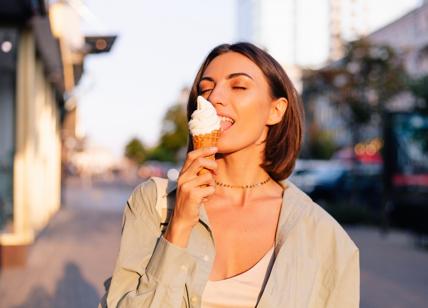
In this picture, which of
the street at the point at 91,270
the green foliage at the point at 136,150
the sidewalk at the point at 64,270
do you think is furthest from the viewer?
the green foliage at the point at 136,150

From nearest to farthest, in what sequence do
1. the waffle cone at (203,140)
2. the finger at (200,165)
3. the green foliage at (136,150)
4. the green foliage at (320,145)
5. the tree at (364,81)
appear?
the finger at (200,165)
the waffle cone at (203,140)
the tree at (364,81)
the green foliage at (320,145)
the green foliage at (136,150)

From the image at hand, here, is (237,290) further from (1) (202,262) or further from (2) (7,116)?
(2) (7,116)

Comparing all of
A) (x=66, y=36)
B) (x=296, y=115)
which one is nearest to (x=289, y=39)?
(x=66, y=36)

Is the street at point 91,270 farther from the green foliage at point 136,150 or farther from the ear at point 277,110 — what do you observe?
the green foliage at point 136,150

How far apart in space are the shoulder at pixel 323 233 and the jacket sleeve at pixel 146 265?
365 millimetres

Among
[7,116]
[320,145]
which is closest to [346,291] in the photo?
[7,116]

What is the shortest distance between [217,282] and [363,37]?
21.9 m

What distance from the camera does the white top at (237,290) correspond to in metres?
2.12

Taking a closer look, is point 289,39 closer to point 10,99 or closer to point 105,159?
point 105,159

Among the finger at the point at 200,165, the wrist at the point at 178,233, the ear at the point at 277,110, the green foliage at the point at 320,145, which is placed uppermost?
the ear at the point at 277,110

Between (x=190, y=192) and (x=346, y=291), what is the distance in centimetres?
54

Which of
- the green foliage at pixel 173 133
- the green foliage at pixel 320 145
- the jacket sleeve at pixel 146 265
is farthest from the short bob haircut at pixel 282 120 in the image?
the green foliage at pixel 320 145

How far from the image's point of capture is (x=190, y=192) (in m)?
1.97

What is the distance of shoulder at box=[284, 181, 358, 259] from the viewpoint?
84.4 inches
